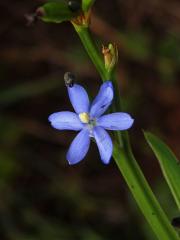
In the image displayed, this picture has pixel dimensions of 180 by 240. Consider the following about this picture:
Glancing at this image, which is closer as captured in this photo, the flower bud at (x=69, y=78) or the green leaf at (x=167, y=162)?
the flower bud at (x=69, y=78)

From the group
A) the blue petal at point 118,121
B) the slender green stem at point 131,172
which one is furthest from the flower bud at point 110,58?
the blue petal at point 118,121

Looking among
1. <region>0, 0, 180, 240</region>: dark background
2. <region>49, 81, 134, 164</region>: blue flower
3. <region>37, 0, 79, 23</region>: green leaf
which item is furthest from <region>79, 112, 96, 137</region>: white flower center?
<region>0, 0, 180, 240</region>: dark background

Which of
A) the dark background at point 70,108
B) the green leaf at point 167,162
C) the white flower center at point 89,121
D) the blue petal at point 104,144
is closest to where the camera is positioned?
the blue petal at point 104,144

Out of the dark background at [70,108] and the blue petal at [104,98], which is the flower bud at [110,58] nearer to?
the blue petal at [104,98]

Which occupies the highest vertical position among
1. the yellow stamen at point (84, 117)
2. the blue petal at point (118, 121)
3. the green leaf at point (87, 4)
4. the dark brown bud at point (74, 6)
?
the dark brown bud at point (74, 6)

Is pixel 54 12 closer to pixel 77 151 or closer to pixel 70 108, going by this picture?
pixel 77 151

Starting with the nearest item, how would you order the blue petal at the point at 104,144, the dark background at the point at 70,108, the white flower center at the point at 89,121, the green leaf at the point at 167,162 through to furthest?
the blue petal at the point at 104,144 < the white flower center at the point at 89,121 < the green leaf at the point at 167,162 < the dark background at the point at 70,108

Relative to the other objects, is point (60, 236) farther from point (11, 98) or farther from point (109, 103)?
point (109, 103)

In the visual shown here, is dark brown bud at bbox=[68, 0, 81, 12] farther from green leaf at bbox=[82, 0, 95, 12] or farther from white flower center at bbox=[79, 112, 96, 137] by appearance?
white flower center at bbox=[79, 112, 96, 137]

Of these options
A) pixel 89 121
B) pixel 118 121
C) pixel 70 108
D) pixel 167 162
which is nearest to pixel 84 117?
pixel 89 121
